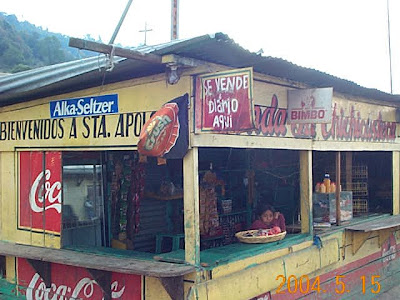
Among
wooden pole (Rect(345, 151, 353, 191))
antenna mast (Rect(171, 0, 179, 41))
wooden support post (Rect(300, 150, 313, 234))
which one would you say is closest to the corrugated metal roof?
wooden support post (Rect(300, 150, 313, 234))

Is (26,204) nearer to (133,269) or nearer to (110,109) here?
(110,109)

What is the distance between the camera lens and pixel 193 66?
4.83 m

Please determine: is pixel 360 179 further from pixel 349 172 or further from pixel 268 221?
pixel 268 221

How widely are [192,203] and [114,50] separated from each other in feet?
5.51

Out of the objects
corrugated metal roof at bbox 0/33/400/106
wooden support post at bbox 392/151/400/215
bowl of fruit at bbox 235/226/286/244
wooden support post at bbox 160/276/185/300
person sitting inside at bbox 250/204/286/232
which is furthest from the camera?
wooden support post at bbox 392/151/400/215

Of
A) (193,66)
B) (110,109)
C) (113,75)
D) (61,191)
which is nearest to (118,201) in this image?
(61,191)

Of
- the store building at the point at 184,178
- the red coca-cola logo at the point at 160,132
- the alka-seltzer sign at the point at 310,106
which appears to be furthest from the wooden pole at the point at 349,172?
the red coca-cola logo at the point at 160,132

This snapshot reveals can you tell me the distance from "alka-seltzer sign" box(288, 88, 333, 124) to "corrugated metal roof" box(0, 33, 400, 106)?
22 centimetres

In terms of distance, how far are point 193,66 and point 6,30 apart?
2388 inches

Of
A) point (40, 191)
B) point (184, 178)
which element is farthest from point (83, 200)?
point (184, 178)

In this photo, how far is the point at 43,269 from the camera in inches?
239

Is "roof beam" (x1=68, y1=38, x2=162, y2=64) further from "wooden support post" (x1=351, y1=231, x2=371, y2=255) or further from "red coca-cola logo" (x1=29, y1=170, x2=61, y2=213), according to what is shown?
"wooden support post" (x1=351, y1=231, x2=371, y2=255)

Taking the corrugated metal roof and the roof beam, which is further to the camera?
the corrugated metal roof

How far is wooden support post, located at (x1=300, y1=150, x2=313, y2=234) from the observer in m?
6.96
